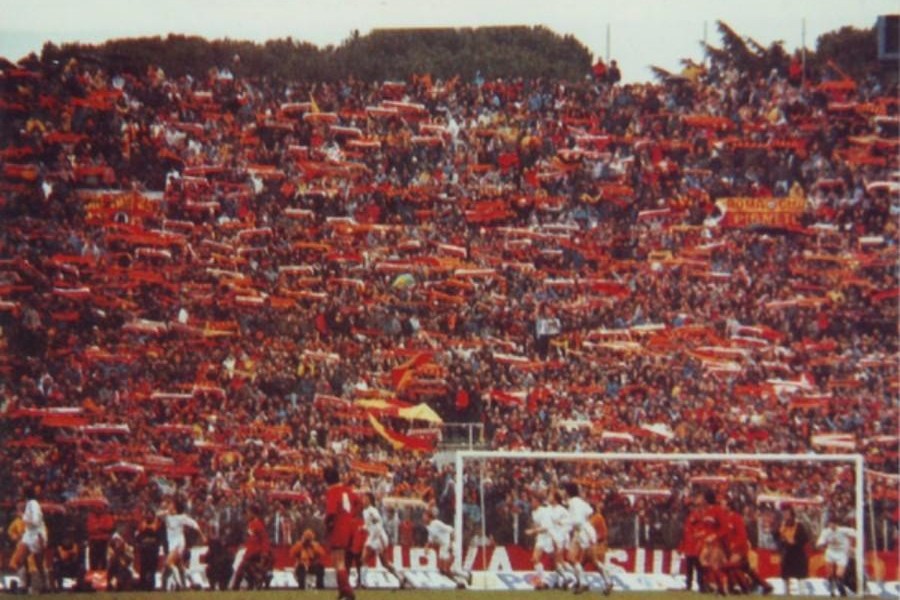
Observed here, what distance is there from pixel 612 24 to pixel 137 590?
23.0ft

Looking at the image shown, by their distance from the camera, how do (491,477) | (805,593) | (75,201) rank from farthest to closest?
(75,201) → (491,477) → (805,593)

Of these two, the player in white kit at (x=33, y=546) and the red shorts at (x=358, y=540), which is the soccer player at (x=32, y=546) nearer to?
the player in white kit at (x=33, y=546)

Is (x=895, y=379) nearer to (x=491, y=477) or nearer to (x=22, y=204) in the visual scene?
(x=491, y=477)

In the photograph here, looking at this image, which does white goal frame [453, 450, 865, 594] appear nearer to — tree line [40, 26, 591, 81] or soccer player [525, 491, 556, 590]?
soccer player [525, 491, 556, 590]

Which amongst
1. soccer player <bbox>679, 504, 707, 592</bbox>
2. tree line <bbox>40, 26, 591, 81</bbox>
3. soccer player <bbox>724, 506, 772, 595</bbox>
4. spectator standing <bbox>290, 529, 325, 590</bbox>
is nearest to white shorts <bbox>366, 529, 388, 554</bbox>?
spectator standing <bbox>290, 529, 325, 590</bbox>

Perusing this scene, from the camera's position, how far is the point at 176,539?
39.7 ft

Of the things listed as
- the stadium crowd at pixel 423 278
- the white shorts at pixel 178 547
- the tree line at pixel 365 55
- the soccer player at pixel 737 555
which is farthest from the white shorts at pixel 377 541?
the tree line at pixel 365 55

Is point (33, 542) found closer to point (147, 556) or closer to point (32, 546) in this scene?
point (32, 546)

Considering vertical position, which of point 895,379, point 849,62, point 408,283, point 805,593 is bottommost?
point 805,593

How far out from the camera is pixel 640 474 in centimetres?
1268

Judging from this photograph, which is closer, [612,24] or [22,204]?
[612,24]

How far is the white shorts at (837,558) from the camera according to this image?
37.2 ft

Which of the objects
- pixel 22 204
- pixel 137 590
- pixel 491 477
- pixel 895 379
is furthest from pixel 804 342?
pixel 22 204

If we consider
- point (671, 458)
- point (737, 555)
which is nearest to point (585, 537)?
point (671, 458)
